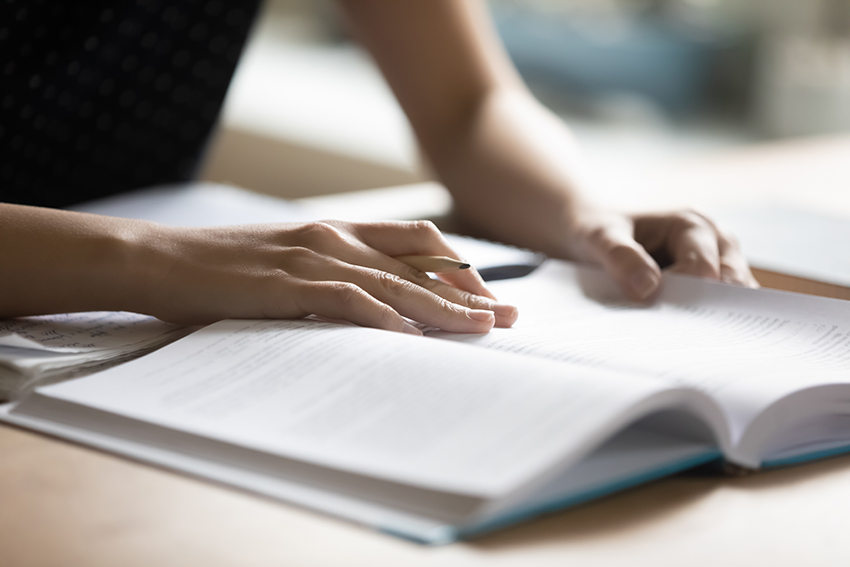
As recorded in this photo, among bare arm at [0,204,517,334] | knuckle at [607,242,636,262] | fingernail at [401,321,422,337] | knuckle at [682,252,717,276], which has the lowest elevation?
bare arm at [0,204,517,334]

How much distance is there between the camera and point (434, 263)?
62 cm

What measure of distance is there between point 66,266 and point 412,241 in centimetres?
24

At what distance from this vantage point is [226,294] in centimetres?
57

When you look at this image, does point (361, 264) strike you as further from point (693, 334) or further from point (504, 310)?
point (693, 334)

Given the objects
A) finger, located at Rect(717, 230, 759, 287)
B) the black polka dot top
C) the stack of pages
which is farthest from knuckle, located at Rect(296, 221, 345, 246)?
the black polka dot top

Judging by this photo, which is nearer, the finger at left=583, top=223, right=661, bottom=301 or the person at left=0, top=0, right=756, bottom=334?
the person at left=0, top=0, right=756, bottom=334

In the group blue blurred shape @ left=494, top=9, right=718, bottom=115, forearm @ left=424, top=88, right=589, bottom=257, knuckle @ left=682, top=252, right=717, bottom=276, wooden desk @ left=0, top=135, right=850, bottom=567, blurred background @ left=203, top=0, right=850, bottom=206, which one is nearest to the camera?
wooden desk @ left=0, top=135, right=850, bottom=567

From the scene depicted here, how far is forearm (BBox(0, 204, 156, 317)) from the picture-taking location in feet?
1.88

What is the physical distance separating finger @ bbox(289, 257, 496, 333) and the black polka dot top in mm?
521

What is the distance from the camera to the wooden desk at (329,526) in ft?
1.20

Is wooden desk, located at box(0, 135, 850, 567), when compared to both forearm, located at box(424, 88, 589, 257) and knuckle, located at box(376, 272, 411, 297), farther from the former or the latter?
forearm, located at box(424, 88, 589, 257)

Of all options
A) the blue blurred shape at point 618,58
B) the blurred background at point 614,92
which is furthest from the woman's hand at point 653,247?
the blue blurred shape at point 618,58

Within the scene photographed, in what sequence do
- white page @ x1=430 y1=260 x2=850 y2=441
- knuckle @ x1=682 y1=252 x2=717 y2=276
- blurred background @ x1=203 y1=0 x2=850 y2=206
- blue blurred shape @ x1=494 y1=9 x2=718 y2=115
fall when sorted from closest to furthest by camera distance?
white page @ x1=430 y1=260 x2=850 y2=441
knuckle @ x1=682 y1=252 x2=717 y2=276
blurred background @ x1=203 y1=0 x2=850 y2=206
blue blurred shape @ x1=494 y1=9 x2=718 y2=115

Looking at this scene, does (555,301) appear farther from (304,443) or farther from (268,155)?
(268,155)
